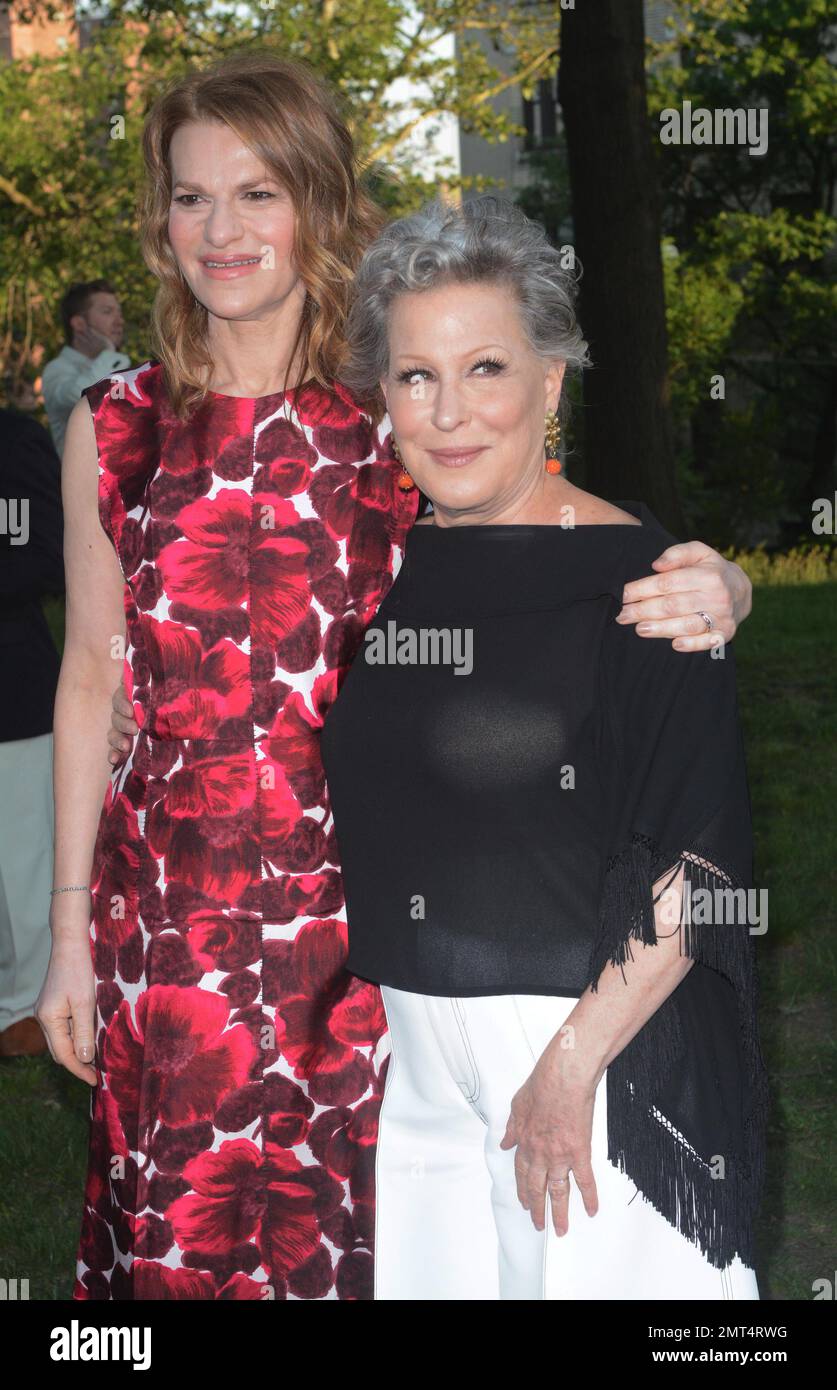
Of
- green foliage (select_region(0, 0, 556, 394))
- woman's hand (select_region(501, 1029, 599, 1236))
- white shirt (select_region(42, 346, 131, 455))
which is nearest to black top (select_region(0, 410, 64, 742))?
woman's hand (select_region(501, 1029, 599, 1236))

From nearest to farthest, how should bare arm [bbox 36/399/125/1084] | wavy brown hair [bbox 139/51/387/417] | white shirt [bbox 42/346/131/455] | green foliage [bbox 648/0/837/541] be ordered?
wavy brown hair [bbox 139/51/387/417], bare arm [bbox 36/399/125/1084], white shirt [bbox 42/346/131/455], green foliage [bbox 648/0/837/541]

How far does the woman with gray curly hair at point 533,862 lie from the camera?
2.38 metres

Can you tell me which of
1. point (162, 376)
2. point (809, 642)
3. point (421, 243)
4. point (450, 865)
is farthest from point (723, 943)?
point (809, 642)

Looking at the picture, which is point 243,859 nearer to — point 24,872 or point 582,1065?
point 582,1065

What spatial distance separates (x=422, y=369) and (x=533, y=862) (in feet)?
2.58

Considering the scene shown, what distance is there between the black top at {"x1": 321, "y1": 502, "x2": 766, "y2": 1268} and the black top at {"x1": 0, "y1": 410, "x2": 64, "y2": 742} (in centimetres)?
295

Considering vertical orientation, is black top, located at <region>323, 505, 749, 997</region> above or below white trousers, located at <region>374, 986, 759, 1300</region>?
above

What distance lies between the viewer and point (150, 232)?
119 inches

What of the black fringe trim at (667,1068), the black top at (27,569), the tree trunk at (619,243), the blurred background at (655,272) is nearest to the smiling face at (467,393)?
the black fringe trim at (667,1068)

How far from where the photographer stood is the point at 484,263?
2521mm

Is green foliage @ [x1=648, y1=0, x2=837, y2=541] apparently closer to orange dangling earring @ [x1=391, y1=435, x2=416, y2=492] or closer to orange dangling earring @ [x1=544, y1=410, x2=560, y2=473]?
orange dangling earring @ [x1=391, y1=435, x2=416, y2=492]

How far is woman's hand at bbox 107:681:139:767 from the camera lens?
2945mm

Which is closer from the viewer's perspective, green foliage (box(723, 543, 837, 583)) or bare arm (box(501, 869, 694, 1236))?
bare arm (box(501, 869, 694, 1236))

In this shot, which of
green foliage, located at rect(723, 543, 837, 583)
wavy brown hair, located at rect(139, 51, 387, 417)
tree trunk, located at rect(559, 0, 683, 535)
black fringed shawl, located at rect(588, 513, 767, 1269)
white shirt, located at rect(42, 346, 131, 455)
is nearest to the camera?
black fringed shawl, located at rect(588, 513, 767, 1269)
